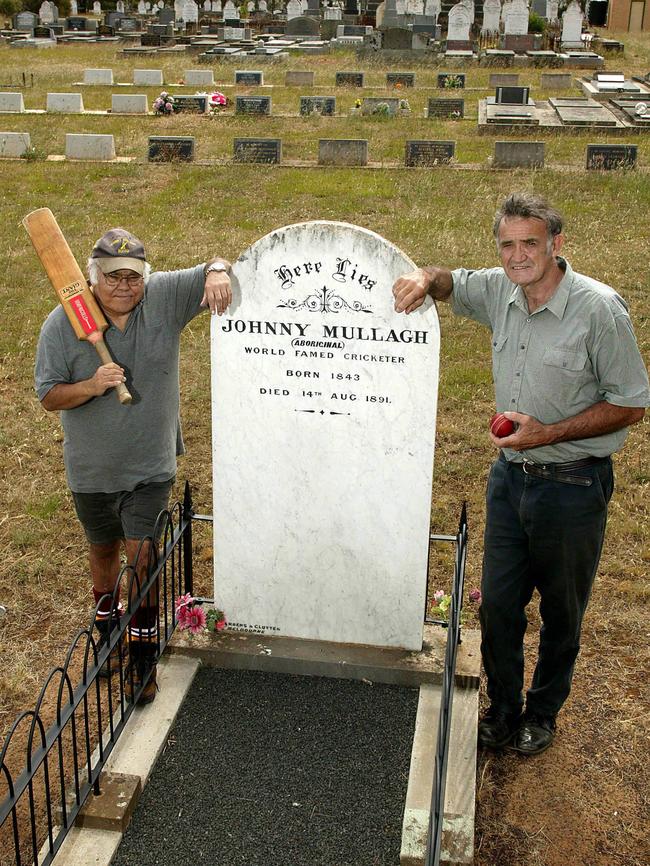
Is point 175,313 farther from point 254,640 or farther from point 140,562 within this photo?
point 254,640

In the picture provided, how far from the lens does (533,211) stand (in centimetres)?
349

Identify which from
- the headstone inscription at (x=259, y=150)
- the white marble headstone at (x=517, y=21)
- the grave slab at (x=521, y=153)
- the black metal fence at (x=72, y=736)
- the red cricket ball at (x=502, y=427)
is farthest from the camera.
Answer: the white marble headstone at (x=517, y=21)

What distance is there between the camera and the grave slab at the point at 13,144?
17344 millimetres

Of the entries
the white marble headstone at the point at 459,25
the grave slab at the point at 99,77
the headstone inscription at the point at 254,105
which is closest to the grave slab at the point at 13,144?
the headstone inscription at the point at 254,105

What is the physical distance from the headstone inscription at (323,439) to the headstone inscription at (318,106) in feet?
60.6

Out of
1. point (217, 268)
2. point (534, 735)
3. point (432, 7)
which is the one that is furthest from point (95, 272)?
point (432, 7)

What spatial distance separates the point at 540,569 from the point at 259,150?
1394 cm

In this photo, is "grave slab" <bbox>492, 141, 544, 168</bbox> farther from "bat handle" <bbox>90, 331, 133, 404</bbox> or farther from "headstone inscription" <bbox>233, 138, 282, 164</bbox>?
"bat handle" <bbox>90, 331, 133, 404</bbox>

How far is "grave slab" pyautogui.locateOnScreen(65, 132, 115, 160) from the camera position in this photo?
55.3 ft

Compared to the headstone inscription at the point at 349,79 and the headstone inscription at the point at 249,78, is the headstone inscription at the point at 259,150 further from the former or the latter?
the headstone inscription at the point at 249,78

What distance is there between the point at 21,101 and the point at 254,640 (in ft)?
65.5

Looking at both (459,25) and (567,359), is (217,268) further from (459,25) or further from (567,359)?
(459,25)

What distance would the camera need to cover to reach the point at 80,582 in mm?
5539

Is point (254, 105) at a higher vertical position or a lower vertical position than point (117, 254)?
lower
